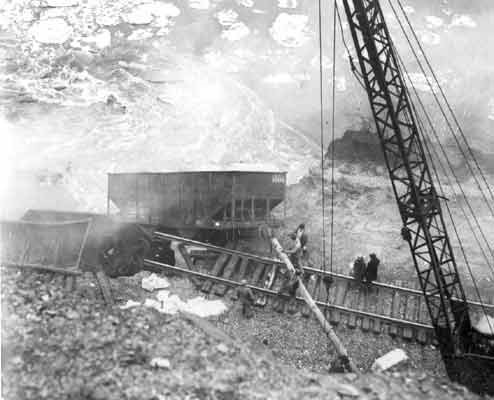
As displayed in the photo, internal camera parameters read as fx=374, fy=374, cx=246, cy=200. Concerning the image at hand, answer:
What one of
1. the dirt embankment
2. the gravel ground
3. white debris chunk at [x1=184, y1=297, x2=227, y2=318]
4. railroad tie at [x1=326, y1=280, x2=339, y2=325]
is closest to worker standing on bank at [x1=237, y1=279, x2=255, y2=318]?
white debris chunk at [x1=184, y1=297, x2=227, y2=318]

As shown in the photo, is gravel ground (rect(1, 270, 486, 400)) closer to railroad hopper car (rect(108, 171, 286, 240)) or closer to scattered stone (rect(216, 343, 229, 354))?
scattered stone (rect(216, 343, 229, 354))

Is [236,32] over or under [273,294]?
over

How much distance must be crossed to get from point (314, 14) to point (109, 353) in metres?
32.6

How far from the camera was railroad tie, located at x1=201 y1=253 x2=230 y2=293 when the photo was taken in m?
9.51

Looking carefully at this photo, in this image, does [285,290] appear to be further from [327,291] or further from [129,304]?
[129,304]

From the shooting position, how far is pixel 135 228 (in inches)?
438

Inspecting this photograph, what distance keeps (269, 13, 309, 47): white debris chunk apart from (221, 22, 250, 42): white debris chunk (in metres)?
2.20

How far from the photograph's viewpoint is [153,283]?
30.3 ft

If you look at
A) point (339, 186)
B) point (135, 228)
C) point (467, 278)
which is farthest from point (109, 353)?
point (339, 186)

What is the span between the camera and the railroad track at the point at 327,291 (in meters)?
8.75

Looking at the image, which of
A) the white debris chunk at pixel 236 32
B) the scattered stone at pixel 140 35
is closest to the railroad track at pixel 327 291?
the white debris chunk at pixel 236 32

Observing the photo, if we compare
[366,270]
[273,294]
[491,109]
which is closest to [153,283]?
[273,294]

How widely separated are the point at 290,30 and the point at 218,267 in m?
26.8

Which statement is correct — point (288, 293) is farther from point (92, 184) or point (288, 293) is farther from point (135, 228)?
point (92, 184)
